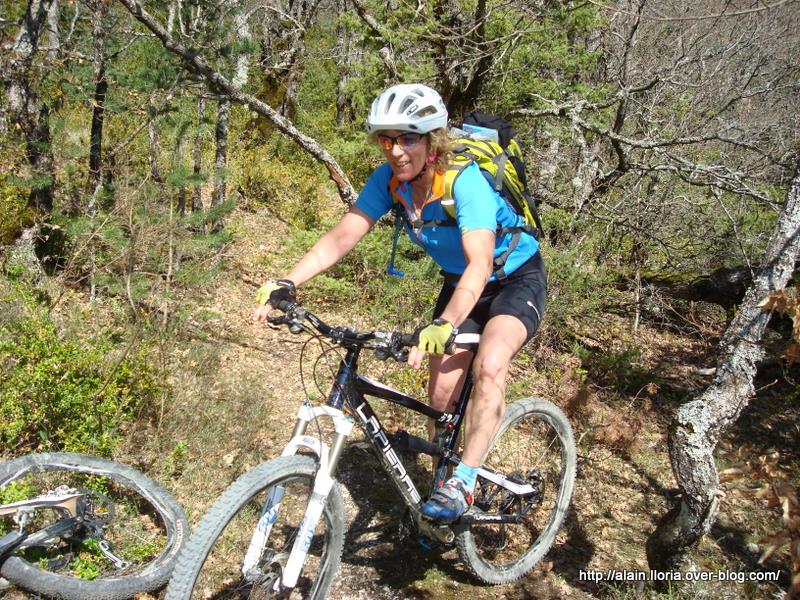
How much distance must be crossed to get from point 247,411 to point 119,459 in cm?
109

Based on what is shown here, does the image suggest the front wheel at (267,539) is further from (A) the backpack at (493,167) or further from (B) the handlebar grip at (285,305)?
(A) the backpack at (493,167)

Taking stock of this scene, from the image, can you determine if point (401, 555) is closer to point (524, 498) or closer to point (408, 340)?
point (524, 498)

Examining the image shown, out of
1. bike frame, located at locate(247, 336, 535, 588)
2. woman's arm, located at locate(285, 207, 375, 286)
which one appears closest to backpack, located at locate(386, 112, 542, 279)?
woman's arm, located at locate(285, 207, 375, 286)

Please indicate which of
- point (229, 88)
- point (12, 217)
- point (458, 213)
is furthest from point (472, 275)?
point (12, 217)

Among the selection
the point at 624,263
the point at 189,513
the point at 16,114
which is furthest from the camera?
the point at 624,263

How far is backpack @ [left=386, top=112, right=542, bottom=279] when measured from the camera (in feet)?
10.6

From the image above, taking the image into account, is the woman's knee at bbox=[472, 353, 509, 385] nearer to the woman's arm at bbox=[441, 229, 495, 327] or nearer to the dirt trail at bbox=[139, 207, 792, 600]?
the woman's arm at bbox=[441, 229, 495, 327]

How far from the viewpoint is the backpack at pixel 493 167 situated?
3223 millimetres

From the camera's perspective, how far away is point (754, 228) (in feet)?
25.7

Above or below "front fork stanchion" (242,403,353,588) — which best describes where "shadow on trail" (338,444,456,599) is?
below

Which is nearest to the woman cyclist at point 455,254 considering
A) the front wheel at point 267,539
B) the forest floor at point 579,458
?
the front wheel at point 267,539

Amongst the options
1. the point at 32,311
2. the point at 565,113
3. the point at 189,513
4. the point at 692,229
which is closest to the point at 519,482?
the point at 189,513

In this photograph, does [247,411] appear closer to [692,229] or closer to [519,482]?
[519,482]

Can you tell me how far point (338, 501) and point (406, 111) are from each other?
193 cm
